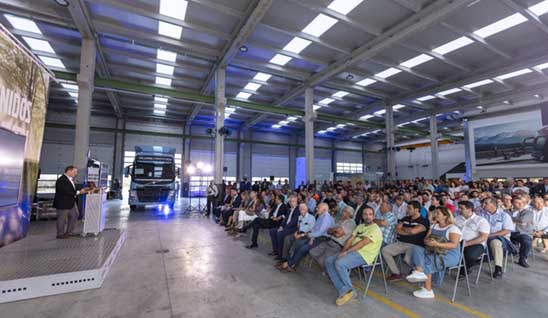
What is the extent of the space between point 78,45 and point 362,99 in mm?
13409

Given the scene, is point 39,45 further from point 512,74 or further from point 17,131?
point 512,74

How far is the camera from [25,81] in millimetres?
4723

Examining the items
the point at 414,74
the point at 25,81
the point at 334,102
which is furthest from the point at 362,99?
the point at 25,81

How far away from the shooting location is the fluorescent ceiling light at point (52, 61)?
9188 millimetres

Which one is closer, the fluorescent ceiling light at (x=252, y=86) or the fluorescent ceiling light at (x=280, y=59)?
the fluorescent ceiling light at (x=280, y=59)

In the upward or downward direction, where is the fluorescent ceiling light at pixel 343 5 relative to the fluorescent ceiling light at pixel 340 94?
upward

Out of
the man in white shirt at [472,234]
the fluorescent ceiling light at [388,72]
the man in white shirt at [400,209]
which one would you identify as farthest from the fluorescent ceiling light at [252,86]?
the man in white shirt at [472,234]

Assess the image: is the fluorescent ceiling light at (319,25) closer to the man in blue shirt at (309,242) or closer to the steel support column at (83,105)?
the man in blue shirt at (309,242)

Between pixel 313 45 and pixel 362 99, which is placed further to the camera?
pixel 362 99

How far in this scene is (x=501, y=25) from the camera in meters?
7.27

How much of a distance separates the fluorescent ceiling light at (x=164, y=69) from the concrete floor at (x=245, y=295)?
803cm

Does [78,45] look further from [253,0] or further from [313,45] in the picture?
[313,45]

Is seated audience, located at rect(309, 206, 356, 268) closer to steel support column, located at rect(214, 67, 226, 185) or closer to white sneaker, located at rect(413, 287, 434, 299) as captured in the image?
white sneaker, located at rect(413, 287, 434, 299)

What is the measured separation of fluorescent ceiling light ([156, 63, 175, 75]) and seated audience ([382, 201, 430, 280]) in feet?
33.4
